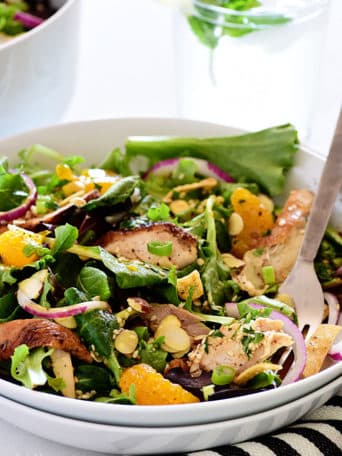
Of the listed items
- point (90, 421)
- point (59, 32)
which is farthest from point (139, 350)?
point (59, 32)

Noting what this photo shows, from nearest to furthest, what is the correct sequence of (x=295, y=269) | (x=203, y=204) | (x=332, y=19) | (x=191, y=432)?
(x=191, y=432) → (x=295, y=269) → (x=203, y=204) → (x=332, y=19)

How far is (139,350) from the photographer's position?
6.47 feet

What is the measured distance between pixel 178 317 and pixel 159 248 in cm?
22

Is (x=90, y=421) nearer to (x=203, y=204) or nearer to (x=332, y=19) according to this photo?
(x=203, y=204)

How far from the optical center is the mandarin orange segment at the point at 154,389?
1.83m

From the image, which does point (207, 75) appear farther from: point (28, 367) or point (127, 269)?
point (28, 367)

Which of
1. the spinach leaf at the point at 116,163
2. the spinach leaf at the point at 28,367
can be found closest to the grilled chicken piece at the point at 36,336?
the spinach leaf at the point at 28,367

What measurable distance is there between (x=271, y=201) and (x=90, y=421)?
1130 millimetres

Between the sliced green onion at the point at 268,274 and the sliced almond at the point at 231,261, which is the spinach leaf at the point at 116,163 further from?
the sliced green onion at the point at 268,274

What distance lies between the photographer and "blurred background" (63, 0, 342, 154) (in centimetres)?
318

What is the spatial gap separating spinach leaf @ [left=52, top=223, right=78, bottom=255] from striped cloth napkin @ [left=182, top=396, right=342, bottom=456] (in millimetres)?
641

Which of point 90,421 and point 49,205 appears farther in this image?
point 49,205

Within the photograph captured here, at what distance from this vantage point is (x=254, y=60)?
306 cm

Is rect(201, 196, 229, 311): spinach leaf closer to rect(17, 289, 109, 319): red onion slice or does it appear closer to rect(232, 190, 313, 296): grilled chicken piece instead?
rect(232, 190, 313, 296): grilled chicken piece
